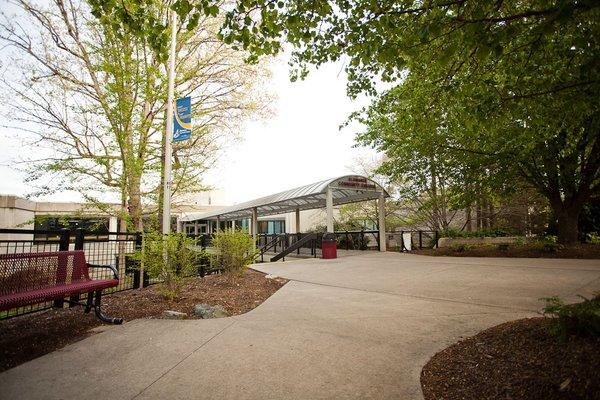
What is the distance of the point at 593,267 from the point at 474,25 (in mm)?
8383

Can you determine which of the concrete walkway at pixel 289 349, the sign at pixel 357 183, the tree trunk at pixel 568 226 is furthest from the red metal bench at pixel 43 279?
the tree trunk at pixel 568 226

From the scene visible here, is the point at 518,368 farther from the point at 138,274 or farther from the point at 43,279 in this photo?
the point at 138,274

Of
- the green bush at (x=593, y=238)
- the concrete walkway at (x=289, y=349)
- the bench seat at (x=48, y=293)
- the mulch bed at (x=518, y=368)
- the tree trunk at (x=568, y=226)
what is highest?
the tree trunk at (x=568, y=226)

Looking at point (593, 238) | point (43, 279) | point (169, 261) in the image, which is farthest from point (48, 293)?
point (593, 238)

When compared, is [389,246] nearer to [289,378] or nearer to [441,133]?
[441,133]

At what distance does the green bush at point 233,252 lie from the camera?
762 cm

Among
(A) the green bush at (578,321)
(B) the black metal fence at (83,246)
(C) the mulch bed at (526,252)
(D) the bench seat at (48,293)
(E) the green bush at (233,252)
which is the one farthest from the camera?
(C) the mulch bed at (526,252)

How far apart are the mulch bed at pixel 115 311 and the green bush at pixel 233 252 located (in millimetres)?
344

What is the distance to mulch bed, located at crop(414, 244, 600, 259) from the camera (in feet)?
34.5

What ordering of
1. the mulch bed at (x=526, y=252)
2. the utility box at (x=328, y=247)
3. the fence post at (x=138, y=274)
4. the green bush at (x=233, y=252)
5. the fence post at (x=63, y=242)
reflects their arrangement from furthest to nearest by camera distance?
Result: the utility box at (x=328, y=247)
the mulch bed at (x=526, y=252)
the green bush at (x=233, y=252)
the fence post at (x=138, y=274)
the fence post at (x=63, y=242)

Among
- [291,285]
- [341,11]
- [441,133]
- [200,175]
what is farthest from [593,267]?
[200,175]

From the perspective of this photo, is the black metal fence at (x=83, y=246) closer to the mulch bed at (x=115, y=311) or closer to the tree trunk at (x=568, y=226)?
the mulch bed at (x=115, y=311)

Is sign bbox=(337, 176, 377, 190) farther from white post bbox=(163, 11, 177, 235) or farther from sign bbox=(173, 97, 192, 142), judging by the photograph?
white post bbox=(163, 11, 177, 235)

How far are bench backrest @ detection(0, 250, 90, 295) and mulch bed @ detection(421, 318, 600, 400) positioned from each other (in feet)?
15.2
